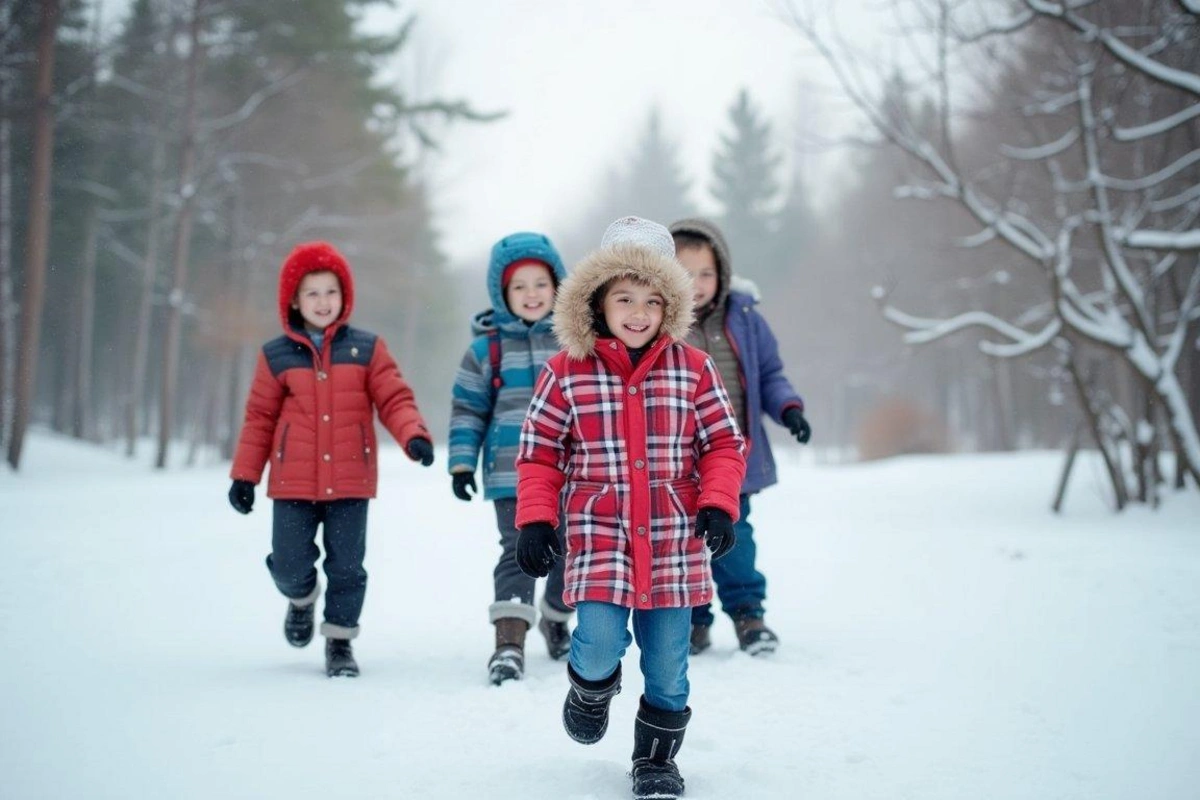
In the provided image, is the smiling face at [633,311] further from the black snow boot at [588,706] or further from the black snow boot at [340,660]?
the black snow boot at [340,660]

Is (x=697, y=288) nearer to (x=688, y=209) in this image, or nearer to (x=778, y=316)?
(x=778, y=316)

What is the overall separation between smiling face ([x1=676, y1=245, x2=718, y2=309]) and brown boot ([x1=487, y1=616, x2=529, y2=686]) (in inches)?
68.6

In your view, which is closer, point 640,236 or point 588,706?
point 588,706

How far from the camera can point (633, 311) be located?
9.16 ft

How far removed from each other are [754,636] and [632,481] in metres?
2.03

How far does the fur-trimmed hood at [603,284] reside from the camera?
9.13 ft

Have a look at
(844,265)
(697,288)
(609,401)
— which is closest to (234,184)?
(697,288)

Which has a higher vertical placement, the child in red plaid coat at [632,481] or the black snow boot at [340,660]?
the child in red plaid coat at [632,481]

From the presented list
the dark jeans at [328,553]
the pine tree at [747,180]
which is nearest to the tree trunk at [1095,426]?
the dark jeans at [328,553]

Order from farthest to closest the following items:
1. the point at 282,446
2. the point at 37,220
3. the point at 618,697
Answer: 1. the point at 37,220
2. the point at 282,446
3. the point at 618,697

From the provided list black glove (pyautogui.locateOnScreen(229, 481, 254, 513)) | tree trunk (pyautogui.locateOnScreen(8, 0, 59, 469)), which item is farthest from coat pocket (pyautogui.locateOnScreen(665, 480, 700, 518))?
tree trunk (pyautogui.locateOnScreen(8, 0, 59, 469))

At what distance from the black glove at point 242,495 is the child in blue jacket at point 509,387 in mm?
901

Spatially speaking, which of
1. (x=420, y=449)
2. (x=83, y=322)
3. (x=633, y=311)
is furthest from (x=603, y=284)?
(x=83, y=322)

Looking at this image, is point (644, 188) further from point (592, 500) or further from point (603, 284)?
point (592, 500)
